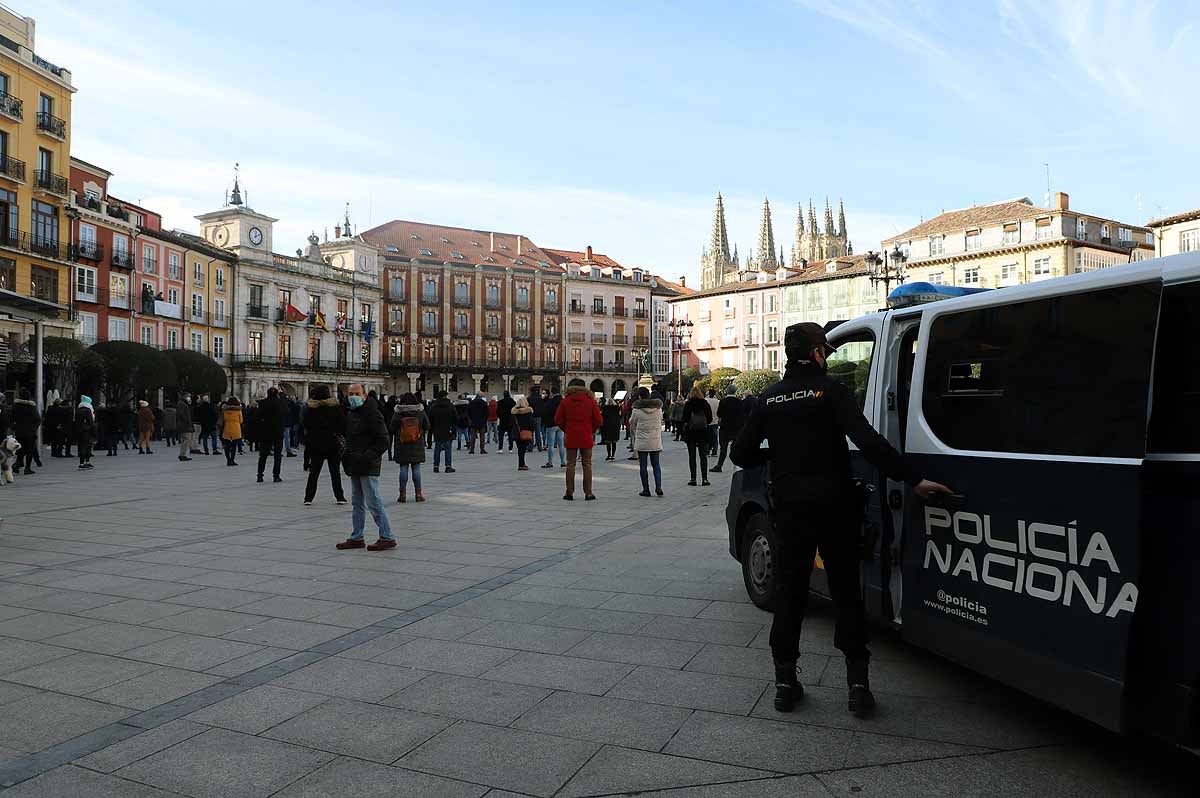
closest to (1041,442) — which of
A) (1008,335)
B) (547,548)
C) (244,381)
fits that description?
(1008,335)

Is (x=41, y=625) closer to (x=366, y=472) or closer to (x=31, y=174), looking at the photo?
(x=366, y=472)

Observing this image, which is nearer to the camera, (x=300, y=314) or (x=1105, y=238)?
(x=1105, y=238)

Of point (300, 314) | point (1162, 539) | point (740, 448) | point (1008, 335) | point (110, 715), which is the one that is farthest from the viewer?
point (300, 314)

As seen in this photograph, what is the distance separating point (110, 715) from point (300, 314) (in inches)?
2743

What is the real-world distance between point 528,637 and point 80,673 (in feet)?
8.15

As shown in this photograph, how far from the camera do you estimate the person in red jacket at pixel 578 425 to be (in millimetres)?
12578

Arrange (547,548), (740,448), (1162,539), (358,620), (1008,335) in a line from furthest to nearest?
(547,548)
(358,620)
(740,448)
(1008,335)
(1162,539)

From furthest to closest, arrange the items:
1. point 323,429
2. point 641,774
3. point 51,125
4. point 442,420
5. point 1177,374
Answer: point 51,125, point 442,420, point 323,429, point 641,774, point 1177,374

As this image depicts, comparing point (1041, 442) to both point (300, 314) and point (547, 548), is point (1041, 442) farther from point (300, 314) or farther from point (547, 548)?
point (300, 314)

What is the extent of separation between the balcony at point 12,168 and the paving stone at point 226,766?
4208 centimetres

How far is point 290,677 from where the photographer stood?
468cm

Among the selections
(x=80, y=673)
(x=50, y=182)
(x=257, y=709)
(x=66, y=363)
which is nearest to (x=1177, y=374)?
(x=257, y=709)

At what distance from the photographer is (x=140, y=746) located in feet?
12.3

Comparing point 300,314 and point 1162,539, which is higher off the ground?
point 300,314
